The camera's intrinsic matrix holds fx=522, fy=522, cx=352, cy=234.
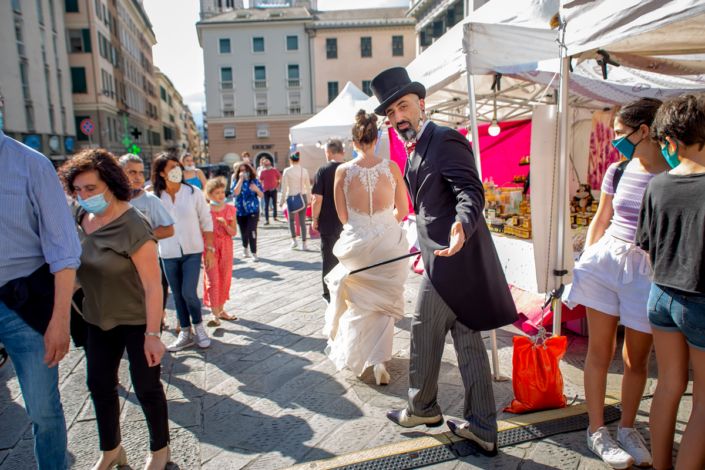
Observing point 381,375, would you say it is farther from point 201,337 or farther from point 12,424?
point 12,424

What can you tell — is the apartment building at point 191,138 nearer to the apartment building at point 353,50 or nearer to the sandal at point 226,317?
the apartment building at point 353,50

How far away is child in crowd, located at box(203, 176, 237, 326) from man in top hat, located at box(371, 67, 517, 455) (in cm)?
283

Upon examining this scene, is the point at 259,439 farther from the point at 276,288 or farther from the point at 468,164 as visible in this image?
the point at 276,288

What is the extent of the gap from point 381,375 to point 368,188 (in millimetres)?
1264

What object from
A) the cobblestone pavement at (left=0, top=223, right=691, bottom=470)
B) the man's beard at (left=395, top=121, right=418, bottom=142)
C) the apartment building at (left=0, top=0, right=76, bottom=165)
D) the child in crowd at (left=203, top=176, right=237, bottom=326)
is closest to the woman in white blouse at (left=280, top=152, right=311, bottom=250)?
the child in crowd at (left=203, top=176, right=237, bottom=326)

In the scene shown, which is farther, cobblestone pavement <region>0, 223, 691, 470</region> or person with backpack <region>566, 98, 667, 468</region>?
cobblestone pavement <region>0, 223, 691, 470</region>

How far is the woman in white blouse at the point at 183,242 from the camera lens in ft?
13.7

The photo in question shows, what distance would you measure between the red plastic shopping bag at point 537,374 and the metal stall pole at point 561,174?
47cm

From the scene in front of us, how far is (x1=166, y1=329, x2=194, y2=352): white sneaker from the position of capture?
428 centimetres

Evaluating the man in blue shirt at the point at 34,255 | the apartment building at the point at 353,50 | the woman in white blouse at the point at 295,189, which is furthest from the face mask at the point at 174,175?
the apartment building at the point at 353,50

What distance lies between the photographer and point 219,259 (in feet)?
16.9

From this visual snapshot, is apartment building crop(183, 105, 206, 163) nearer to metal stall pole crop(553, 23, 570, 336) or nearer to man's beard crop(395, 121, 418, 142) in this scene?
metal stall pole crop(553, 23, 570, 336)

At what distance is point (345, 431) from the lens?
2896 mm

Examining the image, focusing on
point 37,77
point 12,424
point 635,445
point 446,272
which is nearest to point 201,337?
point 12,424
